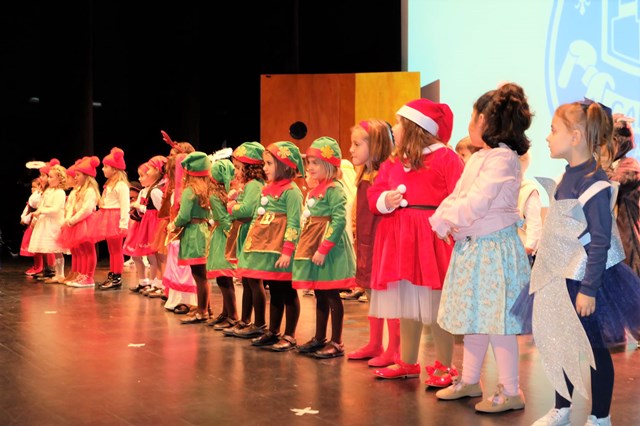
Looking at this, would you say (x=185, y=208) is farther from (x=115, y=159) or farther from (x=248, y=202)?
(x=115, y=159)

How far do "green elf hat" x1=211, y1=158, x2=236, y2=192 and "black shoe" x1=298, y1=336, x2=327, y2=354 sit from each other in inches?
65.4

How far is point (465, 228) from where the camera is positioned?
3.47 m

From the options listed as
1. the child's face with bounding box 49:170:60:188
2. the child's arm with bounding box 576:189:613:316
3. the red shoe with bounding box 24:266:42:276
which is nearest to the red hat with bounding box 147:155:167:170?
the child's face with bounding box 49:170:60:188

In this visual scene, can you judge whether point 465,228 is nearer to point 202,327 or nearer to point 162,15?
point 202,327

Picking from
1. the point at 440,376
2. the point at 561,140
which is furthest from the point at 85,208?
the point at 561,140

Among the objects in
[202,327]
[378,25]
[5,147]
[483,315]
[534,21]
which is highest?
[378,25]

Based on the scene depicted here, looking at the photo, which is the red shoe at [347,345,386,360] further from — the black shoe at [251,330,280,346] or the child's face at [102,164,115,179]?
the child's face at [102,164,115,179]

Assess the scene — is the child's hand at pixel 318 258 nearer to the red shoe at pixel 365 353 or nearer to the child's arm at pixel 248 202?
the red shoe at pixel 365 353

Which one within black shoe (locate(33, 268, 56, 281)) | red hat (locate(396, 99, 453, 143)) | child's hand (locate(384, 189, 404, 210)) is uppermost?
red hat (locate(396, 99, 453, 143))

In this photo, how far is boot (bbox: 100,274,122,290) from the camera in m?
8.08

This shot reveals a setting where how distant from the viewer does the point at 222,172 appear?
5.89m

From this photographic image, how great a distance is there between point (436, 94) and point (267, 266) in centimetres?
342

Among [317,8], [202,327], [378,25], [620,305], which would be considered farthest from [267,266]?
[317,8]

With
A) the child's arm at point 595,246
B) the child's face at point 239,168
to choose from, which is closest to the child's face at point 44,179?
the child's face at point 239,168
